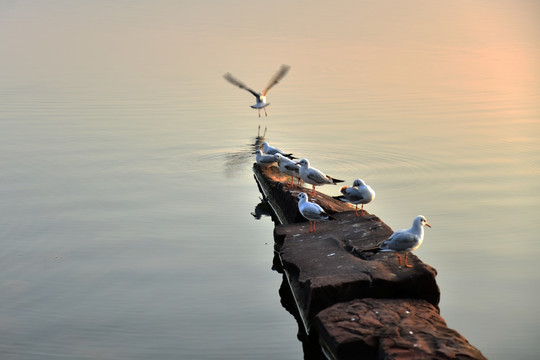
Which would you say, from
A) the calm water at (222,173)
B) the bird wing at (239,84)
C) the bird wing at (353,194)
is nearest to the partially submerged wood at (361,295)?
the bird wing at (353,194)

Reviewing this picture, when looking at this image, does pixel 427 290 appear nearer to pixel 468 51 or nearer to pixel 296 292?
pixel 296 292

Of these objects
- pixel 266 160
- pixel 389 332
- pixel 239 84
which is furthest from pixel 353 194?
pixel 239 84

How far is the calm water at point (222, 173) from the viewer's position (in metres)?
8.76

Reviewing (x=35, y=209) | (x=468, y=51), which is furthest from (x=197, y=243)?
(x=468, y=51)

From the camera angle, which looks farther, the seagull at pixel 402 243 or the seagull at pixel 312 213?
the seagull at pixel 312 213

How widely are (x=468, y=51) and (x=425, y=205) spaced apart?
20293 millimetres

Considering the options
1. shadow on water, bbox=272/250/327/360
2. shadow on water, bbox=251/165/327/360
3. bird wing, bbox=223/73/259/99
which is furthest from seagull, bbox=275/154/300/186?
bird wing, bbox=223/73/259/99

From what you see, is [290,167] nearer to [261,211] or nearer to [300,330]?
[261,211]

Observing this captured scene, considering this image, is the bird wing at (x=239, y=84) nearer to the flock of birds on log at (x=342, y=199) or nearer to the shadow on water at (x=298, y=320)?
the flock of birds on log at (x=342, y=199)

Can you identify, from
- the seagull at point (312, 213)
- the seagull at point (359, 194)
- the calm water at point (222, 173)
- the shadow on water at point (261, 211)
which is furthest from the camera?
the shadow on water at point (261, 211)

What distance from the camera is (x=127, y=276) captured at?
994cm

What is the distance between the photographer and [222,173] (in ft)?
50.1

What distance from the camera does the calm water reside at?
28.7ft

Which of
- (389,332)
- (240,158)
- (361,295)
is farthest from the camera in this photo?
(240,158)
